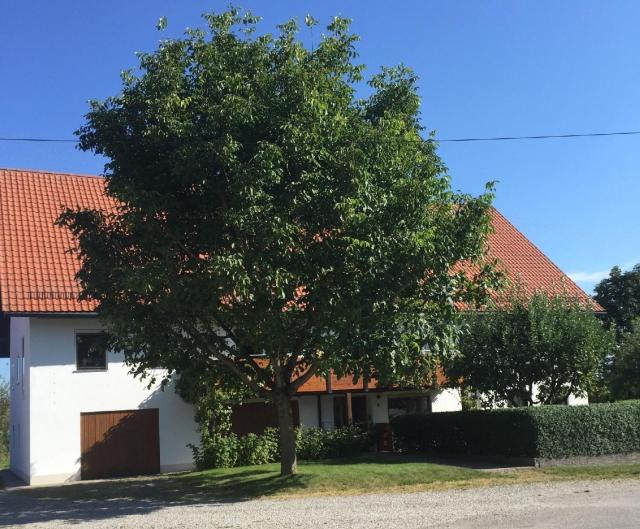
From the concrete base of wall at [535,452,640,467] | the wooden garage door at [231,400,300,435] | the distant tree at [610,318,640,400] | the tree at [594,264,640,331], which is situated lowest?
the concrete base of wall at [535,452,640,467]

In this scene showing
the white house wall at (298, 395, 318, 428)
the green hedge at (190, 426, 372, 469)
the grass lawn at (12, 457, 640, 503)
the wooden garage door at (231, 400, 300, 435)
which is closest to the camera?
the grass lawn at (12, 457, 640, 503)

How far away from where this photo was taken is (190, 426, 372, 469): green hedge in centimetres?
2069

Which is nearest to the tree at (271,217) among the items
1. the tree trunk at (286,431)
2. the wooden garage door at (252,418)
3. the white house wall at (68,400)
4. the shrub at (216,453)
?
the tree trunk at (286,431)

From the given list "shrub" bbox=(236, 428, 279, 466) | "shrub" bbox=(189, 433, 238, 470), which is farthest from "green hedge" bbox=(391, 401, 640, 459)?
"shrub" bbox=(189, 433, 238, 470)

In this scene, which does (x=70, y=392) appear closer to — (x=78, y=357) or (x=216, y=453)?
(x=78, y=357)

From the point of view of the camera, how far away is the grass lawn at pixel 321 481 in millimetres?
15664

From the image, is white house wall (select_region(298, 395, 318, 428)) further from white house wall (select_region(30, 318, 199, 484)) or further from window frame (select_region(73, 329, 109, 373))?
window frame (select_region(73, 329, 109, 373))

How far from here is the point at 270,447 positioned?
853 inches

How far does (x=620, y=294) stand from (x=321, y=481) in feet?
98.4

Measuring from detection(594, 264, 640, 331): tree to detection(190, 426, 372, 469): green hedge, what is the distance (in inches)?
882

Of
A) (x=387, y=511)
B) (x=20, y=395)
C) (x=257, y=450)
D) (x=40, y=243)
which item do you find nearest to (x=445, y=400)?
(x=257, y=450)

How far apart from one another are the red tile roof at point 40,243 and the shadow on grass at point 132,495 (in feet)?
17.2

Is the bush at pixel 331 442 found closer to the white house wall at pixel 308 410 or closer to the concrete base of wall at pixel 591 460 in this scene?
the white house wall at pixel 308 410

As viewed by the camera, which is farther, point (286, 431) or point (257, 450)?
point (257, 450)
